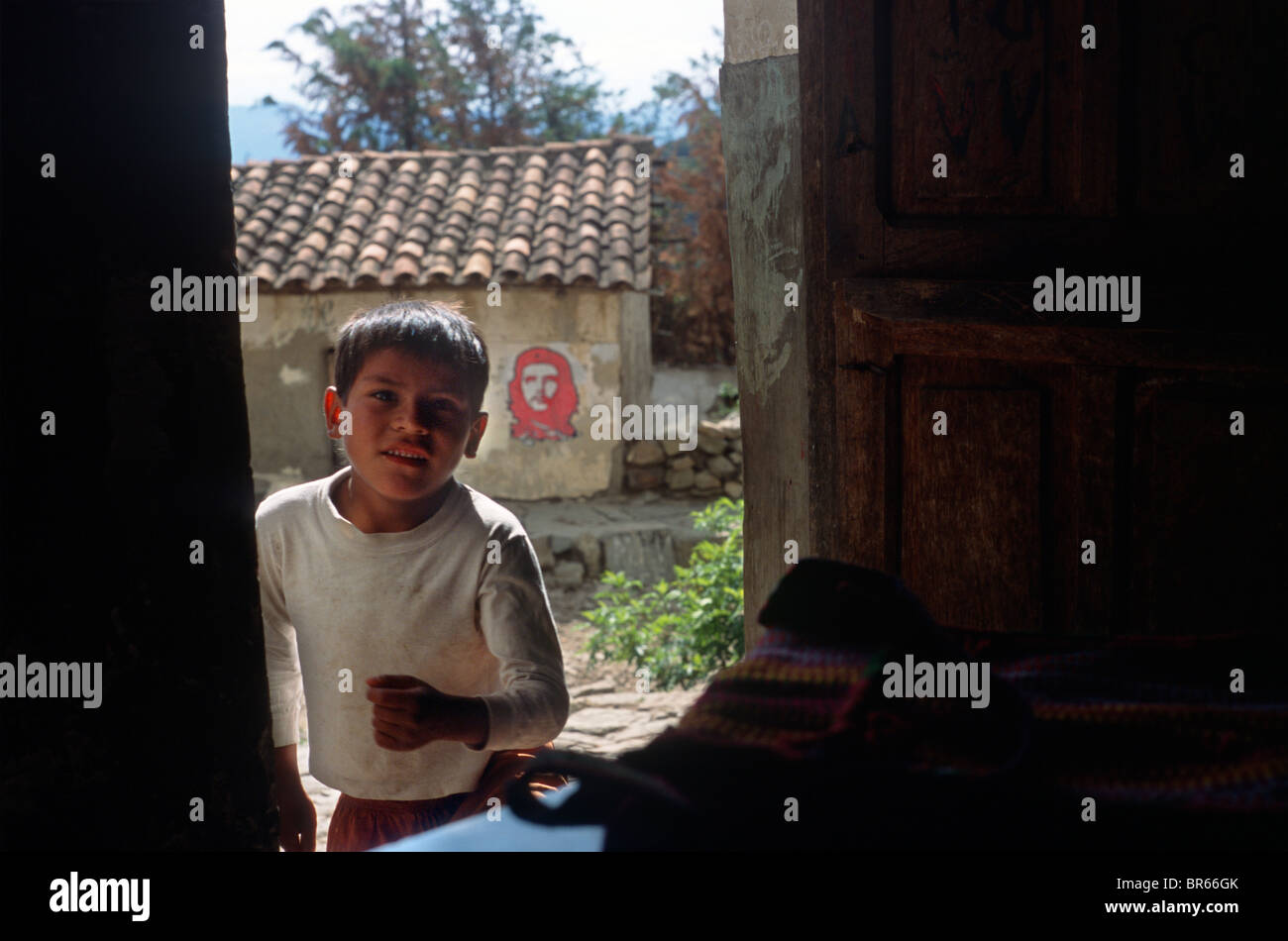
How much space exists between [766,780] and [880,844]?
0.33 feet

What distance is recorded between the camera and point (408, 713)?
5.01 feet

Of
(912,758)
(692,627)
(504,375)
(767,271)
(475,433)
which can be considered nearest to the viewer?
(912,758)

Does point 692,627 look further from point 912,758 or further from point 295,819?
point 912,758

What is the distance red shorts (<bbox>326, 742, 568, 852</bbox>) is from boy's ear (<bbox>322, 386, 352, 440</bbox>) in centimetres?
64

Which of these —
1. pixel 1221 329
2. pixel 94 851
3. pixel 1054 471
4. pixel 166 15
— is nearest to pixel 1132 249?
pixel 1221 329

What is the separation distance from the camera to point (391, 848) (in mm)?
858

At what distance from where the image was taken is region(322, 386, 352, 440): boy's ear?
6.24 feet

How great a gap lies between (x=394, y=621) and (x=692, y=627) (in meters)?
3.74

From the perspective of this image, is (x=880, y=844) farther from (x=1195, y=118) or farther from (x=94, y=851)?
(x=1195, y=118)

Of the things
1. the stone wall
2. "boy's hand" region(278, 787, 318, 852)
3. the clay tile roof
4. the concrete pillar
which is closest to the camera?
"boy's hand" region(278, 787, 318, 852)

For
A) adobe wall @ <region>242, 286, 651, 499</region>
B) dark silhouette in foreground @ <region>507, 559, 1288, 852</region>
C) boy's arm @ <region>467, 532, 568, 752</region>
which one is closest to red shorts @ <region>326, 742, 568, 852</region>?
boy's arm @ <region>467, 532, 568, 752</region>

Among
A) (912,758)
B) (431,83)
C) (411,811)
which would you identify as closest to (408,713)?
(411,811)

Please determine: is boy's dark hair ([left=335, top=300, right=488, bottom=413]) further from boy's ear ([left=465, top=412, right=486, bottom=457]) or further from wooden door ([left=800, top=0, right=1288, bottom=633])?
wooden door ([left=800, top=0, right=1288, bottom=633])

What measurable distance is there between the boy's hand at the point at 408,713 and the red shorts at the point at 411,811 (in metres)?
0.30
